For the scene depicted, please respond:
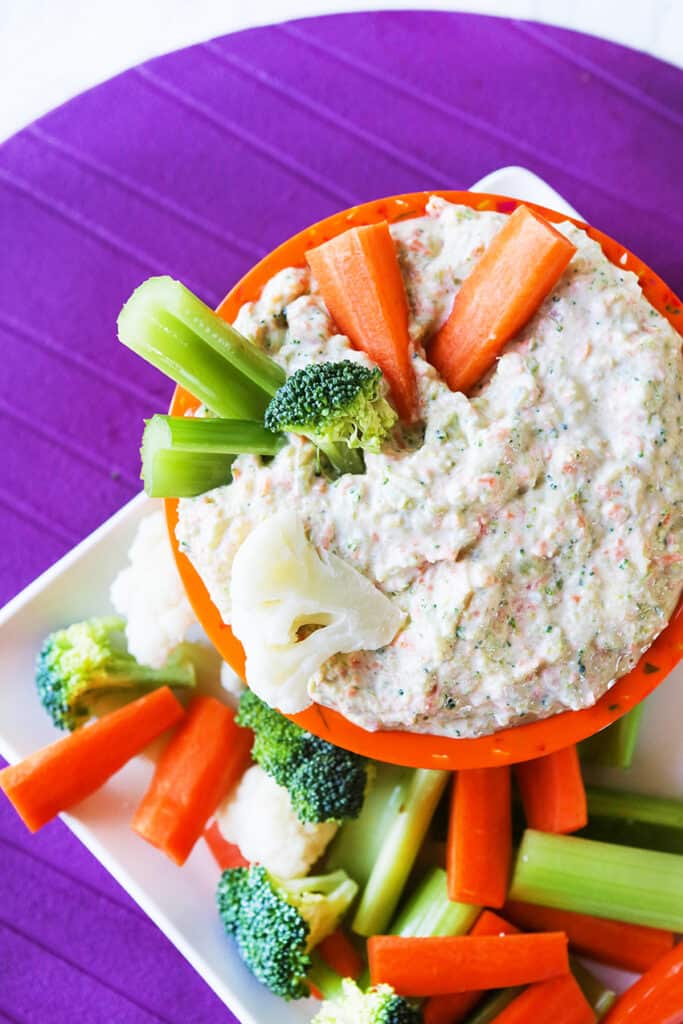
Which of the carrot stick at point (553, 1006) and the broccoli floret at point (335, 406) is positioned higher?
the broccoli floret at point (335, 406)

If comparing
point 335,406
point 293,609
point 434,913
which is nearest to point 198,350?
point 335,406

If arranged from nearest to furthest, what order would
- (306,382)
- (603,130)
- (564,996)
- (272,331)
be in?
(306,382) → (272,331) → (564,996) → (603,130)

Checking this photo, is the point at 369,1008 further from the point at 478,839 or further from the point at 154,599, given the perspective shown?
the point at 154,599

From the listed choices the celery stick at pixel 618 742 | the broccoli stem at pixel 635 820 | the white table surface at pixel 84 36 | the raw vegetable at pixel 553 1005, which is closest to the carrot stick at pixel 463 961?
the raw vegetable at pixel 553 1005

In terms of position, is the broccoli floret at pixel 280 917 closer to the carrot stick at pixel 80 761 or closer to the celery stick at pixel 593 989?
the carrot stick at pixel 80 761

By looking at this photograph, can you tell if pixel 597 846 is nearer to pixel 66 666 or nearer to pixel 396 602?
pixel 396 602

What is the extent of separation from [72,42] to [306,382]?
142 centimetres

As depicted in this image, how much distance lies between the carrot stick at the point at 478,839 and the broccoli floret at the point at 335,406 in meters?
0.78

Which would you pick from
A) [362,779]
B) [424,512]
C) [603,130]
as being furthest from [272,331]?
[603,130]

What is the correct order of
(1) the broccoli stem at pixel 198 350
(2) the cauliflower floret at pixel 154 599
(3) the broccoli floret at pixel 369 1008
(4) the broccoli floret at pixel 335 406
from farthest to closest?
(2) the cauliflower floret at pixel 154 599 < (3) the broccoli floret at pixel 369 1008 < (1) the broccoli stem at pixel 198 350 < (4) the broccoli floret at pixel 335 406

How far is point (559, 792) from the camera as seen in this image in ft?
6.66

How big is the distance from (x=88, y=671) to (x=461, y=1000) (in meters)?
0.95

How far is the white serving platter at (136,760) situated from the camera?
6.86 feet

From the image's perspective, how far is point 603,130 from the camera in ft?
7.55
